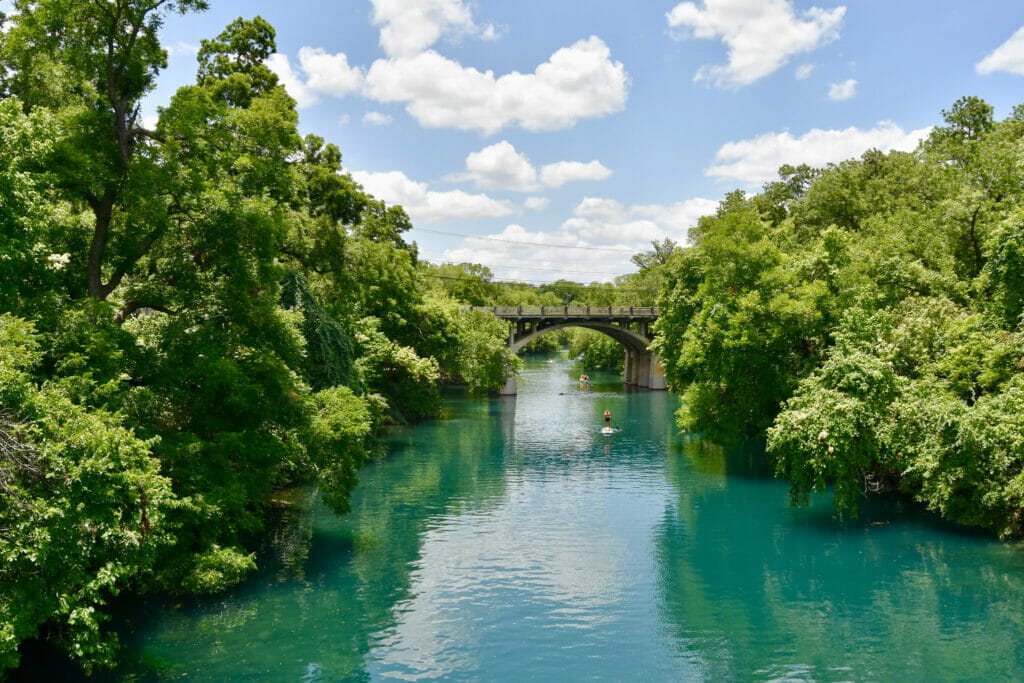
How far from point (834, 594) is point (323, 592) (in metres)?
12.3

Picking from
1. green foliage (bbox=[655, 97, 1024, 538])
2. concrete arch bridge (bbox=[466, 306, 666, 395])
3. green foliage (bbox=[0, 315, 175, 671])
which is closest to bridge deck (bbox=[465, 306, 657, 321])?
concrete arch bridge (bbox=[466, 306, 666, 395])

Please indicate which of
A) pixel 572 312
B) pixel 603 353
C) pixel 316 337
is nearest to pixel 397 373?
pixel 316 337

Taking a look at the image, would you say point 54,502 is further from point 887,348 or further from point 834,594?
point 887,348

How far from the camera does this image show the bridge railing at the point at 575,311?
65562mm

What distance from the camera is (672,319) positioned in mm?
43188

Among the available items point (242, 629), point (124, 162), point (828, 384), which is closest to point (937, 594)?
point (828, 384)

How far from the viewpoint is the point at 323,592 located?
18469mm

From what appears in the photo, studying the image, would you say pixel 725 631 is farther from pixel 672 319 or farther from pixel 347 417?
pixel 672 319

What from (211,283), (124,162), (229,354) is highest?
(124,162)

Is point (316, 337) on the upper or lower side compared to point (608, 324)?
lower

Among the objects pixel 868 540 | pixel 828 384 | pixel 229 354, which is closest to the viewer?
pixel 229 354

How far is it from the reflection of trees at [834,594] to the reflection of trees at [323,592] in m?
6.82

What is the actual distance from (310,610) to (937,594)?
14704 millimetres

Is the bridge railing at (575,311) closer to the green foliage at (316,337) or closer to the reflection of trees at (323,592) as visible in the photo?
the reflection of trees at (323,592)
